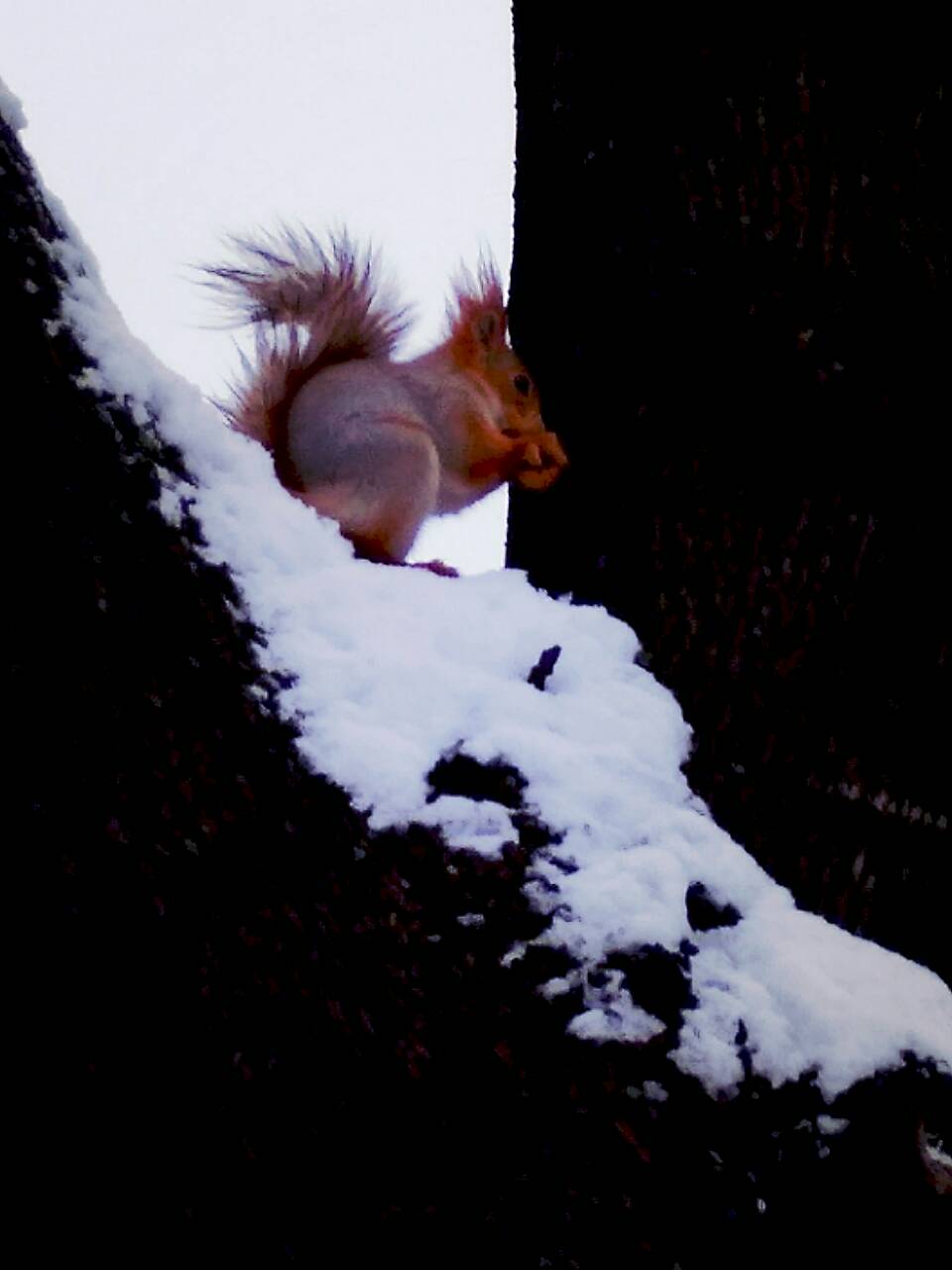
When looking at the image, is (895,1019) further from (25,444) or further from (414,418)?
(414,418)

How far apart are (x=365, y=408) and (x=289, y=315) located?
233mm

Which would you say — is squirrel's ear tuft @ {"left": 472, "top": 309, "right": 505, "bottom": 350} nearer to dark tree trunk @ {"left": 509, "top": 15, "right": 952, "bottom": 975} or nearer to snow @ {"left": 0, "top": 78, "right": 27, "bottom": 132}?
dark tree trunk @ {"left": 509, "top": 15, "right": 952, "bottom": 975}

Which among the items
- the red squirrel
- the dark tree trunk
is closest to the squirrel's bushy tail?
the red squirrel

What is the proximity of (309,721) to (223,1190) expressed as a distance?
1.22 ft

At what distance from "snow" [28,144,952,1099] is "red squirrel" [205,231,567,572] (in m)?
0.46

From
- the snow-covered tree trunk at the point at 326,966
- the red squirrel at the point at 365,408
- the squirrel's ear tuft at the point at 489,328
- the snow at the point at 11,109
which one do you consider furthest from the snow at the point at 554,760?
the squirrel's ear tuft at the point at 489,328

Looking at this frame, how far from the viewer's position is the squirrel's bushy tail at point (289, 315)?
6.27 feet

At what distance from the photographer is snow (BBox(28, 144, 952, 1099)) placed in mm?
901

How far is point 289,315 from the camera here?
6.48ft

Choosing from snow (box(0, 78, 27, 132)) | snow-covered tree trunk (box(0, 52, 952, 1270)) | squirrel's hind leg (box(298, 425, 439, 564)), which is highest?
squirrel's hind leg (box(298, 425, 439, 564))

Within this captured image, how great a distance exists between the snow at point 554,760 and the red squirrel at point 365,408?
1.51 feet

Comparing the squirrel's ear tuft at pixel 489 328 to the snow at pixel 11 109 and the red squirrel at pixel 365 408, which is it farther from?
the snow at pixel 11 109

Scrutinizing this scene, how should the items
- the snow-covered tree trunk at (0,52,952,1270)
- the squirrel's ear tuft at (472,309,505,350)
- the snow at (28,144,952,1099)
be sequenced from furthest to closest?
the squirrel's ear tuft at (472,309,505,350) → the snow at (28,144,952,1099) → the snow-covered tree trunk at (0,52,952,1270)

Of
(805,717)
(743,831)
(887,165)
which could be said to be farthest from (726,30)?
(743,831)
